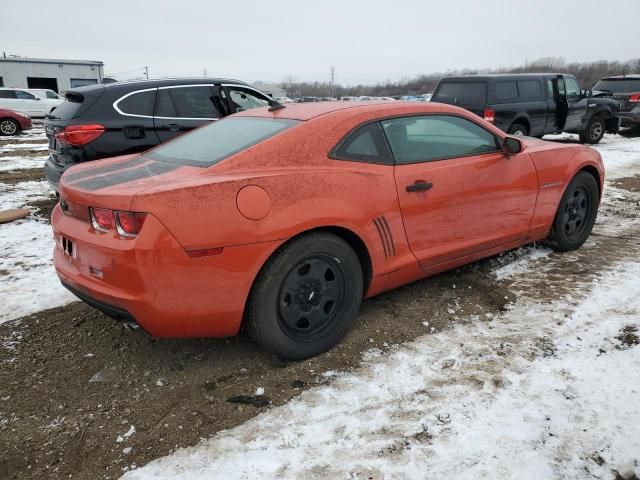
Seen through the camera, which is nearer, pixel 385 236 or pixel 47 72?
pixel 385 236

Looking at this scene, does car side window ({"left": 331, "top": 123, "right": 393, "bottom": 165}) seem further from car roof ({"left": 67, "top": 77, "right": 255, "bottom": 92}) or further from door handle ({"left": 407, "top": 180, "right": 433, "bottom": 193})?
car roof ({"left": 67, "top": 77, "right": 255, "bottom": 92})

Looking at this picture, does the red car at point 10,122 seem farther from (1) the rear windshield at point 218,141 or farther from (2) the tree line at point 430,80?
(2) the tree line at point 430,80

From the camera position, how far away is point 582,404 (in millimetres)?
2410

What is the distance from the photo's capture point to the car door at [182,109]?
18.6 ft

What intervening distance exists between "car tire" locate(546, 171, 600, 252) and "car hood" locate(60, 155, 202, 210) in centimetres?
320

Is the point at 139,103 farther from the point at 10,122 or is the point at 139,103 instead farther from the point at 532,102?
the point at 10,122

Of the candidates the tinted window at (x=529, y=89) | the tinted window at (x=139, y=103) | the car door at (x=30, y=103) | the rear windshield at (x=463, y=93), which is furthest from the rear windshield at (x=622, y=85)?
the car door at (x=30, y=103)

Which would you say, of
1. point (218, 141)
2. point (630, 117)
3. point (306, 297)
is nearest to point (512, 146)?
point (306, 297)

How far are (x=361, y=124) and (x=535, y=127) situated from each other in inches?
361

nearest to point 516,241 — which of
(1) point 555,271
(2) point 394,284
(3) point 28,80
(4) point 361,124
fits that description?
(1) point 555,271

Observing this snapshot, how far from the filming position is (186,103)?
5910 mm

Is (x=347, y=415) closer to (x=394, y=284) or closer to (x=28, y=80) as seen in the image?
(x=394, y=284)

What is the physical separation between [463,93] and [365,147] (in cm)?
790

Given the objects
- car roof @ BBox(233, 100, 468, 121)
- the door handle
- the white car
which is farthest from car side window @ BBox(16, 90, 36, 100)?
the door handle
